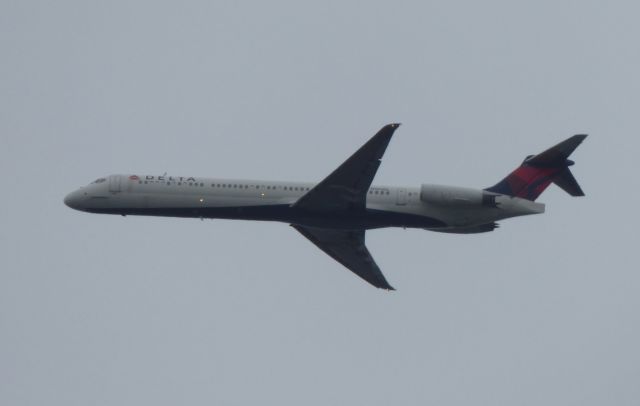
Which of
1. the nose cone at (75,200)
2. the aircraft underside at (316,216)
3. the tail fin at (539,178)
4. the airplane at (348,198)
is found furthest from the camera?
the nose cone at (75,200)

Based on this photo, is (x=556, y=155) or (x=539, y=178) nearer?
(x=556, y=155)

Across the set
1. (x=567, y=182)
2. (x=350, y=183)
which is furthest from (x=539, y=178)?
(x=350, y=183)

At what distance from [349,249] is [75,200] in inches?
478

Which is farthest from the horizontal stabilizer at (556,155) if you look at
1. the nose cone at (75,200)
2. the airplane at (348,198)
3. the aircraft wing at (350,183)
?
the nose cone at (75,200)

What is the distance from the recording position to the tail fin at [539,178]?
151 ft

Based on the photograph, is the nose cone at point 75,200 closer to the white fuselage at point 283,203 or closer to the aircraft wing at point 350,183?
the white fuselage at point 283,203

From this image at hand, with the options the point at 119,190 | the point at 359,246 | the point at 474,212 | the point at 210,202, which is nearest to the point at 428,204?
the point at 474,212

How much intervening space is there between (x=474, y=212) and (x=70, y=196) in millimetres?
17512

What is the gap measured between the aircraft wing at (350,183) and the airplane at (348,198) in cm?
4

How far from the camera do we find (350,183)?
44500 mm

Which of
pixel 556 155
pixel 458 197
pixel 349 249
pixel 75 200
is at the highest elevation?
pixel 556 155

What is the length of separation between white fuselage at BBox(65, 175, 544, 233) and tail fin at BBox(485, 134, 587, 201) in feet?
2.49

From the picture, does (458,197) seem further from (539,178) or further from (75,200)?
(75,200)

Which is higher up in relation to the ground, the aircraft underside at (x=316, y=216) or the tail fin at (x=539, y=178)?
the tail fin at (x=539, y=178)
